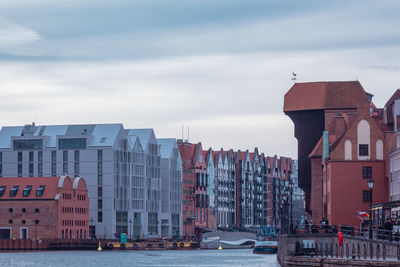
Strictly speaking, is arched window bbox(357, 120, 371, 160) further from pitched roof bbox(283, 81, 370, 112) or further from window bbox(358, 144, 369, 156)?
pitched roof bbox(283, 81, 370, 112)

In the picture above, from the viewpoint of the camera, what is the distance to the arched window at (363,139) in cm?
13188

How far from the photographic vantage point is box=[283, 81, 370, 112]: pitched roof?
16825 centimetres

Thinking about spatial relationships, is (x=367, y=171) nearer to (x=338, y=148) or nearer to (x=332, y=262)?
(x=338, y=148)

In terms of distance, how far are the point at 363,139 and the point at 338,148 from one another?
3162 mm

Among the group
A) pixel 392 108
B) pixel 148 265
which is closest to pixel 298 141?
pixel 392 108

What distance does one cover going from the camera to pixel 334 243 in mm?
97625

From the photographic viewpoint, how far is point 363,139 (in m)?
132

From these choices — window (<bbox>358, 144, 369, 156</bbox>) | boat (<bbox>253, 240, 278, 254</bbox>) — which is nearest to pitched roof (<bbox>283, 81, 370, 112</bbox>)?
boat (<bbox>253, 240, 278, 254</bbox>)

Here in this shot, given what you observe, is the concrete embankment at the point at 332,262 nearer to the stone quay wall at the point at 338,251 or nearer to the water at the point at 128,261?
the stone quay wall at the point at 338,251

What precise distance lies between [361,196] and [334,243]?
114ft

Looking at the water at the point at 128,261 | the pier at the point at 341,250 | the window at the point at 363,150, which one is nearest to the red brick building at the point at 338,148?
the window at the point at 363,150

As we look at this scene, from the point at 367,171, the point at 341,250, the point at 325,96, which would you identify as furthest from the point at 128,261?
the point at 341,250

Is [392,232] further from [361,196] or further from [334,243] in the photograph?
[361,196]

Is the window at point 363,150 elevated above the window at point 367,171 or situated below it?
above
